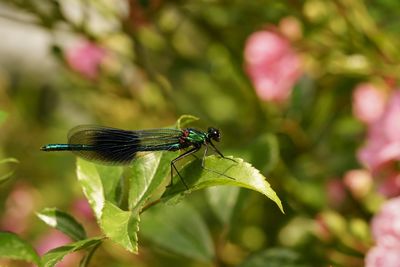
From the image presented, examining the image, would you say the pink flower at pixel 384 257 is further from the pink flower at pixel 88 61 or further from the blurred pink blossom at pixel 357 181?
the pink flower at pixel 88 61

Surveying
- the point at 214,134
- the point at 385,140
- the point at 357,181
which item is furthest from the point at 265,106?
the point at 214,134

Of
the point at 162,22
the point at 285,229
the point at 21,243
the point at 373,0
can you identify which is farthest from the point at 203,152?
the point at 162,22

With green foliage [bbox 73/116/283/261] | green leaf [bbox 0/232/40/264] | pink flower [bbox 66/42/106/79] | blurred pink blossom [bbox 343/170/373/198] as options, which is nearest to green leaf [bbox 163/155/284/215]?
green foliage [bbox 73/116/283/261]

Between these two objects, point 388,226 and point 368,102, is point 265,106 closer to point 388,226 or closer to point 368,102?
point 368,102

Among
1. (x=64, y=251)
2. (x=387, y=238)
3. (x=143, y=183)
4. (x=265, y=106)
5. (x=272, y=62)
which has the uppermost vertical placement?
(x=272, y=62)

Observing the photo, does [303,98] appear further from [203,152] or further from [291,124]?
[203,152]

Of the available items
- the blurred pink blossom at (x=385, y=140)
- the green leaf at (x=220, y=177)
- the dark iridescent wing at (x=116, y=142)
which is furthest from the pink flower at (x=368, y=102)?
the green leaf at (x=220, y=177)
